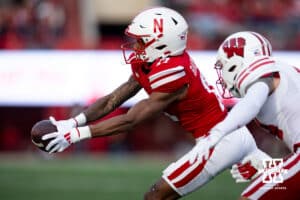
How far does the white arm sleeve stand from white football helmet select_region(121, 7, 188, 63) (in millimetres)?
879

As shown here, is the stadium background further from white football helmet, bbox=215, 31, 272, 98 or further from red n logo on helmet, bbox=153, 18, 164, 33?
white football helmet, bbox=215, 31, 272, 98

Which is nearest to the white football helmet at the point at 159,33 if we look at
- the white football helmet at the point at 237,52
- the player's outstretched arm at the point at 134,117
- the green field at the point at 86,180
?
the player's outstretched arm at the point at 134,117

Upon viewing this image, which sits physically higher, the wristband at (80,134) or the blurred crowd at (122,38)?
the blurred crowd at (122,38)

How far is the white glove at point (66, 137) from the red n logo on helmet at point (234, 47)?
101cm

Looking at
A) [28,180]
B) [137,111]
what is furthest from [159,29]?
[28,180]

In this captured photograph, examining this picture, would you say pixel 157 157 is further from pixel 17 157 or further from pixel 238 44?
pixel 238 44

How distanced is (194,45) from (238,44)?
708 cm

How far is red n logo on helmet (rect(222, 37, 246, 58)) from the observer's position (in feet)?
17.8

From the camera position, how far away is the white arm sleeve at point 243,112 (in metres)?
5.04

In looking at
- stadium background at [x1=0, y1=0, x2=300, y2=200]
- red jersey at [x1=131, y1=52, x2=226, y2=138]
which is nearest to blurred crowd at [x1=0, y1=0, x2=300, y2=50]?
stadium background at [x1=0, y1=0, x2=300, y2=200]

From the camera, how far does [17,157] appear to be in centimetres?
1238

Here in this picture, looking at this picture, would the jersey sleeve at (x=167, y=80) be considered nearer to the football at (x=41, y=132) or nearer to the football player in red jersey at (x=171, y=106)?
the football player in red jersey at (x=171, y=106)

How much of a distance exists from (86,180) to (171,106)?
3.61m

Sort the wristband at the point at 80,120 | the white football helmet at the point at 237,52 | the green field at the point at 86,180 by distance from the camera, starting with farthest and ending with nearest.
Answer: the green field at the point at 86,180
the wristband at the point at 80,120
the white football helmet at the point at 237,52
